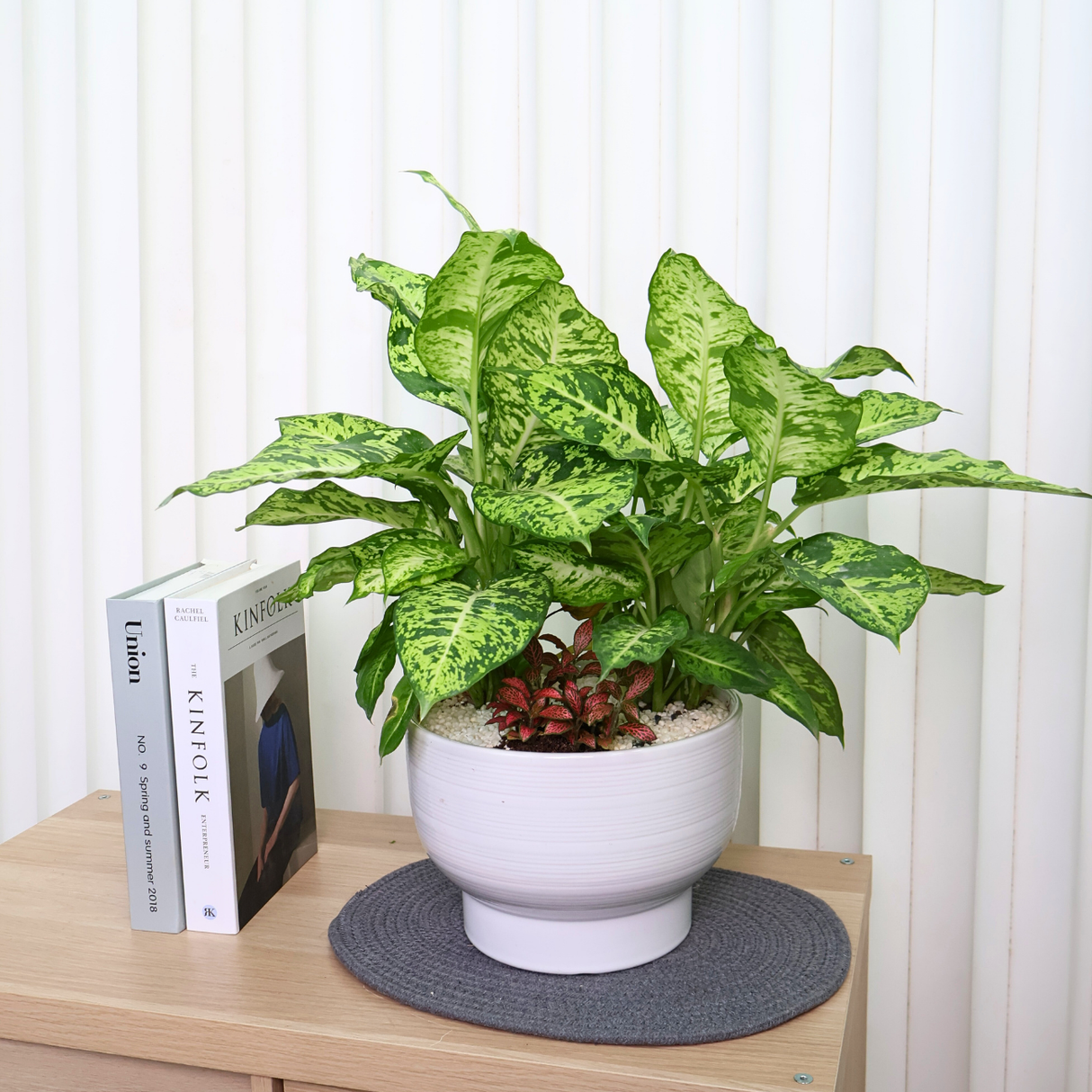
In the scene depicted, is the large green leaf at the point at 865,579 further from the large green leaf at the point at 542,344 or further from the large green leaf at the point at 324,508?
the large green leaf at the point at 324,508

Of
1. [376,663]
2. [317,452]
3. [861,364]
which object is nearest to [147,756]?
[376,663]

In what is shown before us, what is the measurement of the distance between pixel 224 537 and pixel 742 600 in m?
0.63

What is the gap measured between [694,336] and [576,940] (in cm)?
43

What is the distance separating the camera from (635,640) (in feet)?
2.20

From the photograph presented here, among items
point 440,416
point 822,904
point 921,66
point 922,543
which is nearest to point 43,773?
point 440,416

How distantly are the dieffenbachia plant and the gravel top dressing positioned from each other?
2cm

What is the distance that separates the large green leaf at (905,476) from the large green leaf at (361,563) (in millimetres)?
277

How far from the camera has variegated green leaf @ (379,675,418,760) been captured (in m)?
0.76

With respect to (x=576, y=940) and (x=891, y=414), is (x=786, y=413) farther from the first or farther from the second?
(x=576, y=940)

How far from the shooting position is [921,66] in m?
0.90

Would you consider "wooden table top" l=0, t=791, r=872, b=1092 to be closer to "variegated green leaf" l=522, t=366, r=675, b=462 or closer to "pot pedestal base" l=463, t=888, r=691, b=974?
"pot pedestal base" l=463, t=888, r=691, b=974

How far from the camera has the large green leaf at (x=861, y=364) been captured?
759 mm

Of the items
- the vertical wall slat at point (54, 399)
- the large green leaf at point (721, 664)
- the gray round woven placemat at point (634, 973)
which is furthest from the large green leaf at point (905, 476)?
A: the vertical wall slat at point (54, 399)

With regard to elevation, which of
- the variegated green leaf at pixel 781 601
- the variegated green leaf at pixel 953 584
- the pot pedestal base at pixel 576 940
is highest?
the variegated green leaf at pixel 953 584
